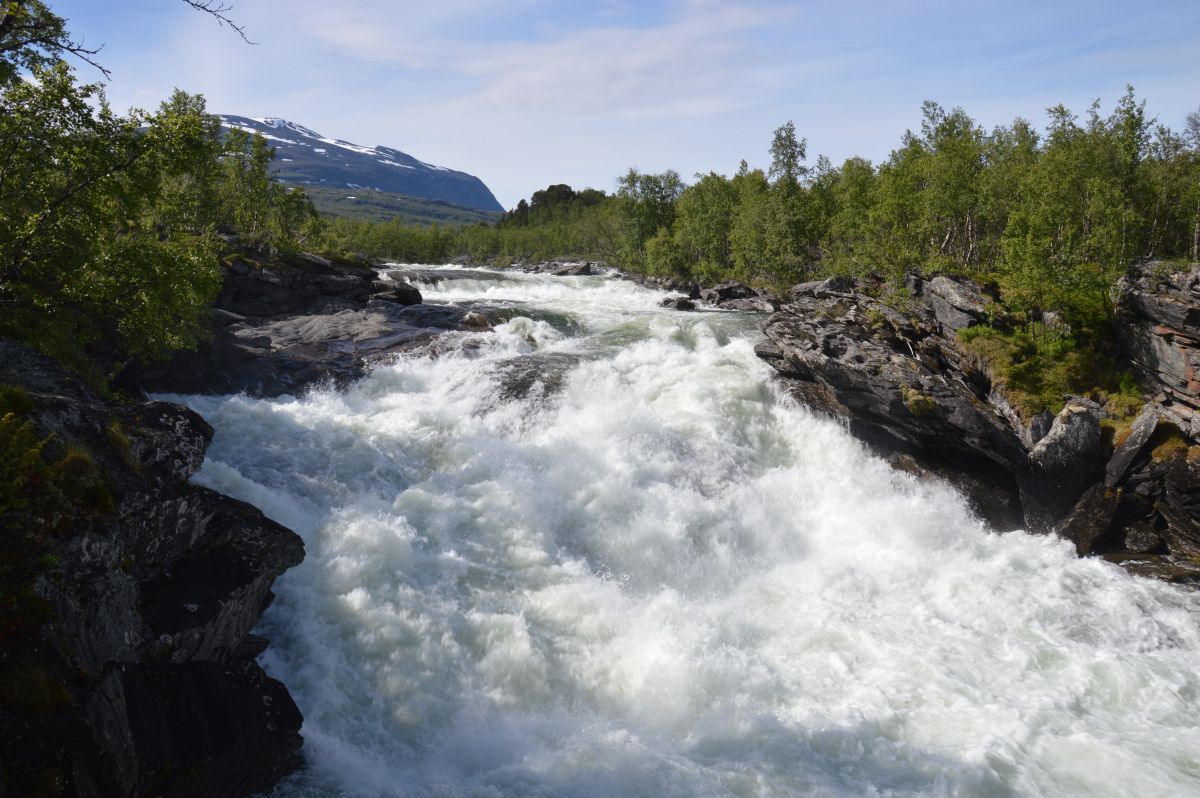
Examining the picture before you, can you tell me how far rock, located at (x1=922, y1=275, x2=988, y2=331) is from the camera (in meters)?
29.8

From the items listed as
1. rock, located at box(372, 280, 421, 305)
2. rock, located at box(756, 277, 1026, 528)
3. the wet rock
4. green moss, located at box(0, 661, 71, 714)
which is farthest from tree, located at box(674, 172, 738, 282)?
green moss, located at box(0, 661, 71, 714)

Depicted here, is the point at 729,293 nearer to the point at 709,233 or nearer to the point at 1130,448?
the point at 709,233

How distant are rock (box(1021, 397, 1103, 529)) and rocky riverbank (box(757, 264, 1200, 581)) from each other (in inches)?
1.3

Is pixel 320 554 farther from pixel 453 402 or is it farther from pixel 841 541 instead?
pixel 841 541

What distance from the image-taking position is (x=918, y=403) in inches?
920

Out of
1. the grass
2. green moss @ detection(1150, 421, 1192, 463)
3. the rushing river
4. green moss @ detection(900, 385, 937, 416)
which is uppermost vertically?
the grass

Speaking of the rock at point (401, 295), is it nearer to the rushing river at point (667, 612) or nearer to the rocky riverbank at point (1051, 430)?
the rushing river at point (667, 612)

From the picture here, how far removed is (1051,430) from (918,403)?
167 inches

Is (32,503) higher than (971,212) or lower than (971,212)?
lower

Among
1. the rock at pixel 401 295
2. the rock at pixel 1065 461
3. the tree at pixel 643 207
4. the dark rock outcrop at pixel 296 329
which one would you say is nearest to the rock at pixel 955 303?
the rock at pixel 1065 461

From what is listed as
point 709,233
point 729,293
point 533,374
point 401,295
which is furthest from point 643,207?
point 533,374

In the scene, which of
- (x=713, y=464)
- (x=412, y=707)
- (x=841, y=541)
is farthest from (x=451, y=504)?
(x=841, y=541)

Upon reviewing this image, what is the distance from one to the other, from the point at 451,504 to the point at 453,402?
292 inches

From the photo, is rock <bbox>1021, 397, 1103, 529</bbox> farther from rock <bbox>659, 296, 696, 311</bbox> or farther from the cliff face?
rock <bbox>659, 296, 696, 311</bbox>
